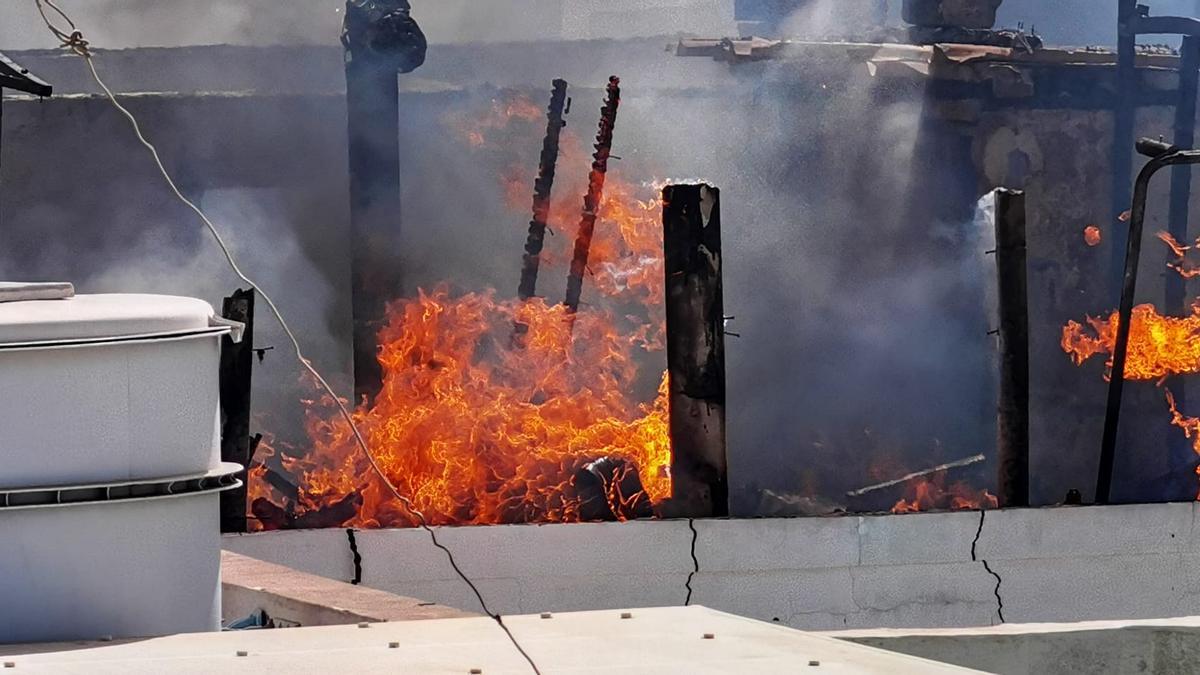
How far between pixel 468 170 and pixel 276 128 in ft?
6.93

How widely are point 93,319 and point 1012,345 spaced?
853cm

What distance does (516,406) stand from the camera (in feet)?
53.6

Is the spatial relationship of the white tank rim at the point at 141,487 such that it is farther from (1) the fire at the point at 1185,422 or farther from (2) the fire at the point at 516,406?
(1) the fire at the point at 1185,422

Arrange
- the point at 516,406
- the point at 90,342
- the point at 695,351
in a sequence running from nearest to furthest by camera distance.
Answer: the point at 90,342 < the point at 695,351 < the point at 516,406

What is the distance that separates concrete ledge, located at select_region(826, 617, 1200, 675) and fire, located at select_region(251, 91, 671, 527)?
24.5 ft

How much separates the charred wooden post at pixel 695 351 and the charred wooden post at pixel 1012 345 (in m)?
2.26

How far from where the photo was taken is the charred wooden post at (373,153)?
52.9 ft

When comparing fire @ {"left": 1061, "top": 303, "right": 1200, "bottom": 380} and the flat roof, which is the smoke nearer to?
fire @ {"left": 1061, "top": 303, "right": 1200, "bottom": 380}

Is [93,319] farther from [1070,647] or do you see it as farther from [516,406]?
[516,406]

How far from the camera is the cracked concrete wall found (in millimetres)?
9438

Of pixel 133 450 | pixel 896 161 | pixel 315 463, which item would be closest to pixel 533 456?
pixel 315 463

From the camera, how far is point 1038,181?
18.2 meters

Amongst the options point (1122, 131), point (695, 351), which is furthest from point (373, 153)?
point (1122, 131)

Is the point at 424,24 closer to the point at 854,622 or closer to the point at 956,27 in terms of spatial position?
the point at 956,27
